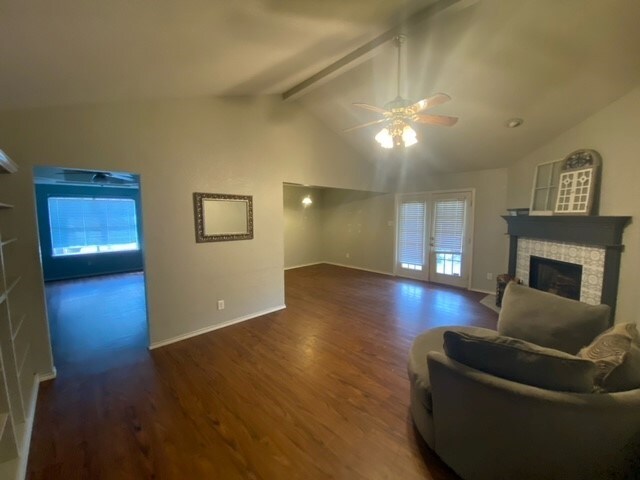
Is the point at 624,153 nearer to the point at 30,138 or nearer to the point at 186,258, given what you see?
the point at 186,258

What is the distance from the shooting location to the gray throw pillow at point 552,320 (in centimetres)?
180

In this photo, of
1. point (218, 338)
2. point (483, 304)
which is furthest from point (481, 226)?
point (218, 338)

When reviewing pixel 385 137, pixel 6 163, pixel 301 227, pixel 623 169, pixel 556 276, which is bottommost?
pixel 556 276

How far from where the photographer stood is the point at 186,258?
10.6 ft

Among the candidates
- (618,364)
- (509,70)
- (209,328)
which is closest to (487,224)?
(509,70)

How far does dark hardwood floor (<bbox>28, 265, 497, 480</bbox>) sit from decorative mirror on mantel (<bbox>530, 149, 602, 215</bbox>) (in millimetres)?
1870

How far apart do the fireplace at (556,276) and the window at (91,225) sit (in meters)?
8.92

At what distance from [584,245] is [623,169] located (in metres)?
0.97

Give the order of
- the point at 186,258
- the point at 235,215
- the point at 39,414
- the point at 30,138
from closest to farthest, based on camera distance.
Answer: the point at 39,414
the point at 30,138
the point at 186,258
the point at 235,215

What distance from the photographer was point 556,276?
398 centimetres

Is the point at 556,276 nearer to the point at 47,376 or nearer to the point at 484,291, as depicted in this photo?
the point at 484,291

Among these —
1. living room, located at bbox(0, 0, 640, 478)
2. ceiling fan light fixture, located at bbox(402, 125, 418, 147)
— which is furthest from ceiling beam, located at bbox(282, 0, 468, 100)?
ceiling fan light fixture, located at bbox(402, 125, 418, 147)

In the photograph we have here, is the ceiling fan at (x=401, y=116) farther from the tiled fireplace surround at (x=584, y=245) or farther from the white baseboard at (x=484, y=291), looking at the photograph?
the white baseboard at (x=484, y=291)

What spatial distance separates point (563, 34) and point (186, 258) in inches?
173
